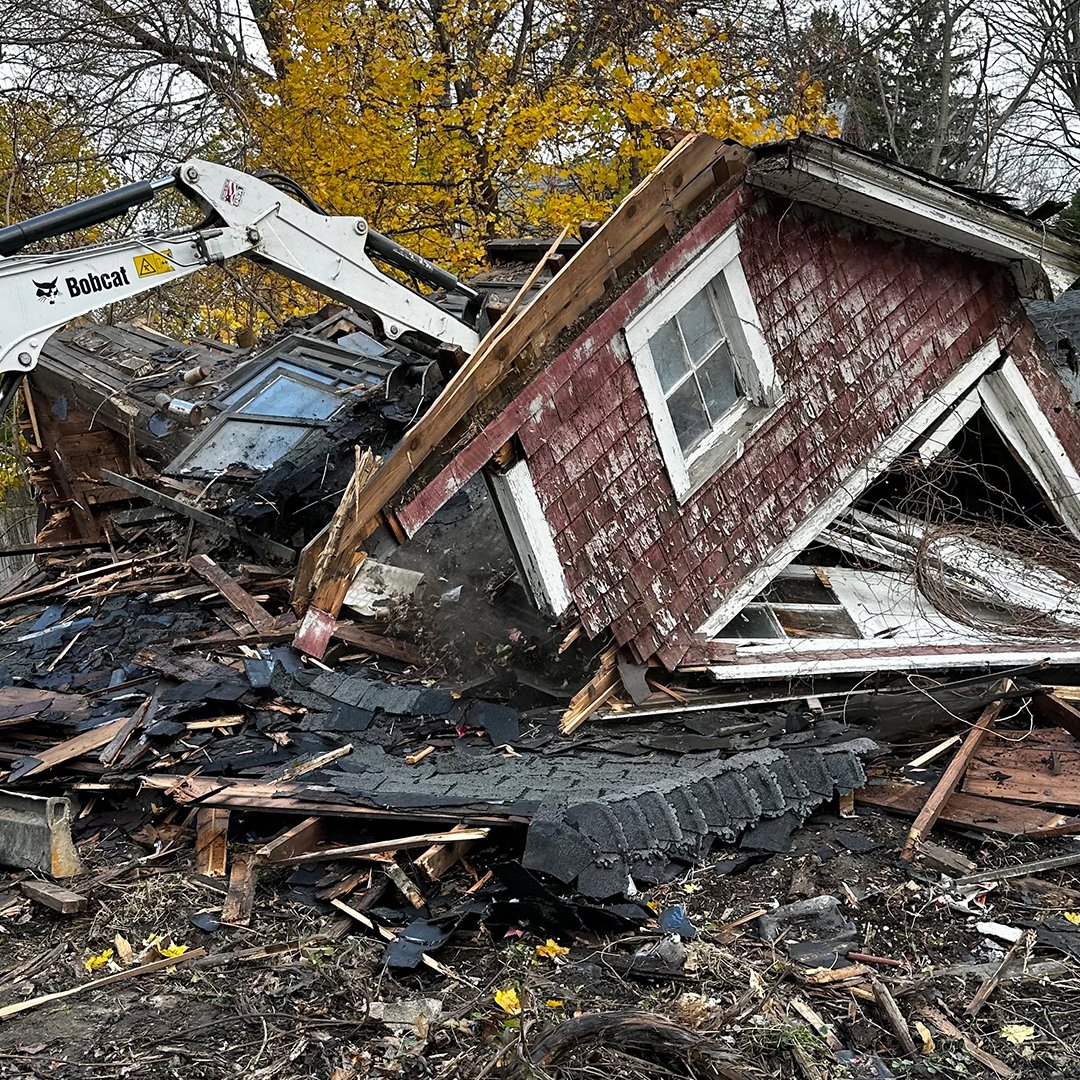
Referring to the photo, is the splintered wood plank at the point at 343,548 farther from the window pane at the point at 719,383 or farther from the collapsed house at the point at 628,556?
the window pane at the point at 719,383

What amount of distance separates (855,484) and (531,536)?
3131mm

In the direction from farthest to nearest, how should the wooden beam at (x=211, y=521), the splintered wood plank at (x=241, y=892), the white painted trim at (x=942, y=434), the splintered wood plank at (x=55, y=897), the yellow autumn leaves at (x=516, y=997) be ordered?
the white painted trim at (x=942, y=434), the wooden beam at (x=211, y=521), the splintered wood plank at (x=55, y=897), the splintered wood plank at (x=241, y=892), the yellow autumn leaves at (x=516, y=997)

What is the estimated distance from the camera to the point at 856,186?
768 cm

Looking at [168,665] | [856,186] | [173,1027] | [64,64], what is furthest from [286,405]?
[64,64]

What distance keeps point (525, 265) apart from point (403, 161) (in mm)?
7521

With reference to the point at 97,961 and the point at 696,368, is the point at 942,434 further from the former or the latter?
the point at 97,961

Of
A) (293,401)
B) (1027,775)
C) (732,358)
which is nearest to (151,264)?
(732,358)

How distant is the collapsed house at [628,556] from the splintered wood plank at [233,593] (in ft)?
0.15

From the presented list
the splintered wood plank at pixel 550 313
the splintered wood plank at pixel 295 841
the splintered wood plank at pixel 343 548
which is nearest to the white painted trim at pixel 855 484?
the splintered wood plank at pixel 550 313

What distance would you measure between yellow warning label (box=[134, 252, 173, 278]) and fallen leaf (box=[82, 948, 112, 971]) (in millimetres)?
3643

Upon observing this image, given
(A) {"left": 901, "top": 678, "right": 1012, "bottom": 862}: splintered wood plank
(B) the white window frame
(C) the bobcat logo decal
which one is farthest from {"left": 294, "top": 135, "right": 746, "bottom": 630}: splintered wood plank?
(A) {"left": 901, "top": 678, "right": 1012, "bottom": 862}: splintered wood plank

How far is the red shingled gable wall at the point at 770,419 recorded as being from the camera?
7.19 metres

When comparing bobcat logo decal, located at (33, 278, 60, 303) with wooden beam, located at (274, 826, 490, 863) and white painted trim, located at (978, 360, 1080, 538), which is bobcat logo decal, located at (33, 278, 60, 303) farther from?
white painted trim, located at (978, 360, 1080, 538)

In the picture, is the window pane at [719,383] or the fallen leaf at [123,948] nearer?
the fallen leaf at [123,948]
